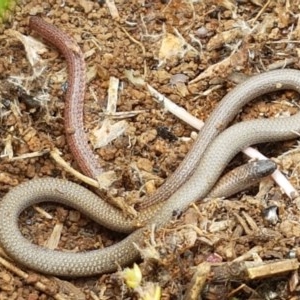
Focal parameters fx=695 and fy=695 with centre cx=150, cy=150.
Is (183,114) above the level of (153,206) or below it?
above

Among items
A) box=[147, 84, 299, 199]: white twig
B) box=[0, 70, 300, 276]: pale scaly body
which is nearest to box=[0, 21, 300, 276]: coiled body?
box=[0, 70, 300, 276]: pale scaly body

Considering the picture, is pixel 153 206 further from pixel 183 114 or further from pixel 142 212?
pixel 183 114

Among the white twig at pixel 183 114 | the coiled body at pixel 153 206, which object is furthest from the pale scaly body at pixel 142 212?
the white twig at pixel 183 114

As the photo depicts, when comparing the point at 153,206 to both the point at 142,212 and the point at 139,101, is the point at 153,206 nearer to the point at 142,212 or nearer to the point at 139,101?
the point at 142,212

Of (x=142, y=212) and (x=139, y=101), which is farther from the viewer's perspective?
(x=139, y=101)

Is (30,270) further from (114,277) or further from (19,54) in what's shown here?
(19,54)

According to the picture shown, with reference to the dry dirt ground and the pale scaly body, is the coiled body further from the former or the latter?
the dry dirt ground

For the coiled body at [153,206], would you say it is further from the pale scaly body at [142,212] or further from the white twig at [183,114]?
the white twig at [183,114]

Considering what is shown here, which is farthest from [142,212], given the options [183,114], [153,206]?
[183,114]

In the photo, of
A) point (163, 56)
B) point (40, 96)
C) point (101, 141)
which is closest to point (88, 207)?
point (101, 141)
